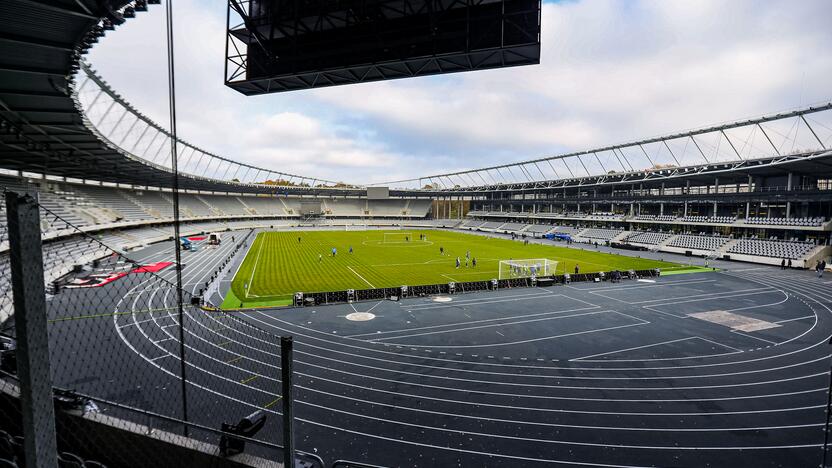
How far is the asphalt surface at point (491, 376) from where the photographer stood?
32.1ft

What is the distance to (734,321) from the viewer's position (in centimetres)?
2033

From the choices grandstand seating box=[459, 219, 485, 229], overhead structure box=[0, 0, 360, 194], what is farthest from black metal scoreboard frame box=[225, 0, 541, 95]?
grandstand seating box=[459, 219, 485, 229]

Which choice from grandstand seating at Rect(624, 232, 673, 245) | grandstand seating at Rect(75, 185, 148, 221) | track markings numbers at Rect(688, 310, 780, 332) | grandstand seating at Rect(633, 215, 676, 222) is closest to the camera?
track markings numbers at Rect(688, 310, 780, 332)

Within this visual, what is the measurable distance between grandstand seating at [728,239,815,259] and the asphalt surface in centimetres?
2323

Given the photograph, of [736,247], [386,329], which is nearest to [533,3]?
[386,329]

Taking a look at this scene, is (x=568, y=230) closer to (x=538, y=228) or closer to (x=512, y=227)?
(x=538, y=228)

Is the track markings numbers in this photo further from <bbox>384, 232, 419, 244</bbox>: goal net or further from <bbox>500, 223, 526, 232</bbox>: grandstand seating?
<bbox>500, 223, 526, 232</bbox>: grandstand seating

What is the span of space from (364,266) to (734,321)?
27.3 meters

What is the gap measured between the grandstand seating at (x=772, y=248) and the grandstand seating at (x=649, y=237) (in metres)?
9.47

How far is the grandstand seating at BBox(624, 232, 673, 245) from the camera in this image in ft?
179

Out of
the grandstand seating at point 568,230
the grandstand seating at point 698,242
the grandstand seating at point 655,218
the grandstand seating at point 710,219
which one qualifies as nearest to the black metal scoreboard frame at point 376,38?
the grandstand seating at point 698,242

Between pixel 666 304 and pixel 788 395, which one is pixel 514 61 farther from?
pixel 666 304

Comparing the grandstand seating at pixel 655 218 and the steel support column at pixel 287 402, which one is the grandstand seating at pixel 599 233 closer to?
the grandstand seating at pixel 655 218

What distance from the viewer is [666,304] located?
23.9m
